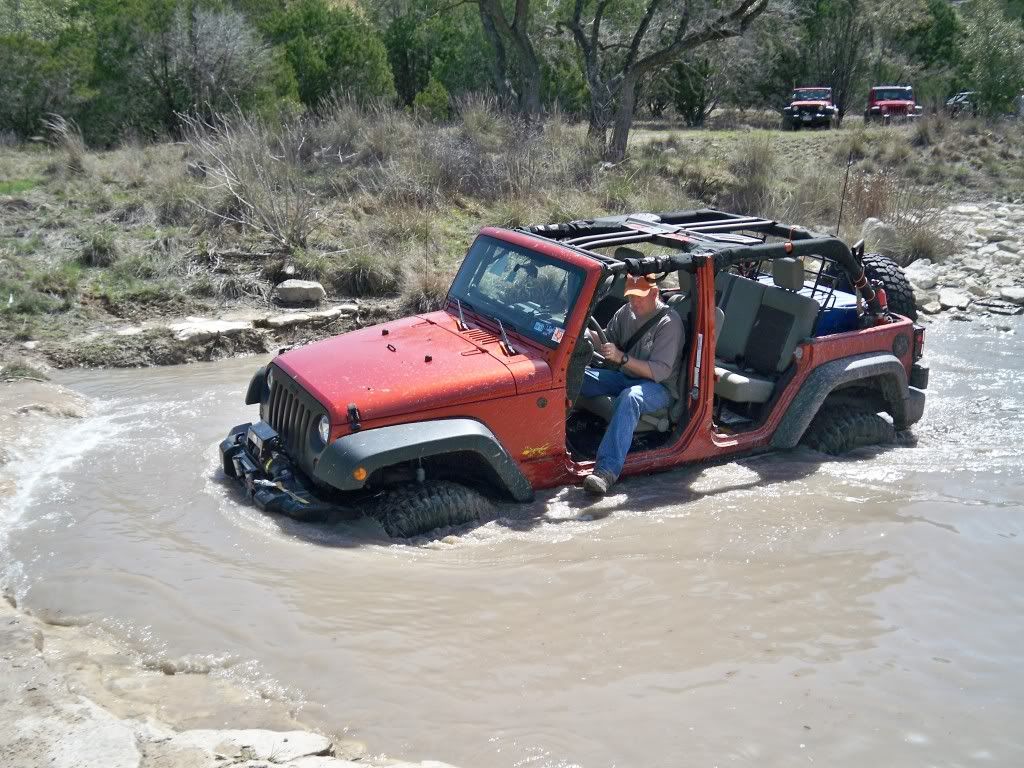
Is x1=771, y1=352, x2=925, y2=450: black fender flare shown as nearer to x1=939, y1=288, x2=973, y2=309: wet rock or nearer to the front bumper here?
the front bumper

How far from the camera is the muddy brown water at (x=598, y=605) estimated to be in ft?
13.0

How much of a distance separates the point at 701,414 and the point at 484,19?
18036 mm

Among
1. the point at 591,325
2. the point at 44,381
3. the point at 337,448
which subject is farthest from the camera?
the point at 44,381

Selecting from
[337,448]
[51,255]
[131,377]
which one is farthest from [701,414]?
[51,255]

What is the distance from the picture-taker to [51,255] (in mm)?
10945

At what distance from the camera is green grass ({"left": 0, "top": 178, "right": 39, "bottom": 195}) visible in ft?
44.2

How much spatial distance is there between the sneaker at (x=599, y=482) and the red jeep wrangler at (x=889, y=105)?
24.6 metres

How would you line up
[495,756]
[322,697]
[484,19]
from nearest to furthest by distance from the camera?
1. [495,756]
2. [322,697]
3. [484,19]

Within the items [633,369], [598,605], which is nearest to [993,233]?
[633,369]

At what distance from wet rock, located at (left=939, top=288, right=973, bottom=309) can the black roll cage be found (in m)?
5.48

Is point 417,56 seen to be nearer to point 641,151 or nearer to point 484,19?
point 484,19

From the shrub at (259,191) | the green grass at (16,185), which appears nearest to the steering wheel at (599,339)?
the shrub at (259,191)

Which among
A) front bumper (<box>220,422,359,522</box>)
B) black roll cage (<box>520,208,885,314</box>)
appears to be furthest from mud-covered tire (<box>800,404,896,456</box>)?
front bumper (<box>220,422,359,522</box>)

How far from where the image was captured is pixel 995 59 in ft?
91.5
